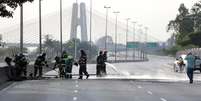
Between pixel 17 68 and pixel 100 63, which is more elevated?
pixel 100 63

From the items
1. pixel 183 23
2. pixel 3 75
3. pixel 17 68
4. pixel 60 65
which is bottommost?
pixel 3 75

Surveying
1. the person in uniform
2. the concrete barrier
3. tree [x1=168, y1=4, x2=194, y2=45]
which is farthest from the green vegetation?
the concrete barrier

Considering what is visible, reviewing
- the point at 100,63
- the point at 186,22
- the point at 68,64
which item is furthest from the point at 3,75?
the point at 186,22

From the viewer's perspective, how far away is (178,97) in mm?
25656

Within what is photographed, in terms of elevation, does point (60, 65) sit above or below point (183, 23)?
below

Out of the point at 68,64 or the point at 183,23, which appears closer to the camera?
the point at 68,64

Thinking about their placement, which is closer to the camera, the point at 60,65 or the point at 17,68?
the point at 17,68

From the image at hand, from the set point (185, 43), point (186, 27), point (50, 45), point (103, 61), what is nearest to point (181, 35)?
point (186, 27)

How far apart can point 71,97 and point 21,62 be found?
55.4 feet

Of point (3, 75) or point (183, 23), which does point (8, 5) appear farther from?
point (183, 23)

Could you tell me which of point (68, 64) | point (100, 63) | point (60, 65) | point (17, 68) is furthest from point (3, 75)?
point (100, 63)

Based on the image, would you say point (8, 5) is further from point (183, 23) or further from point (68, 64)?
point (183, 23)

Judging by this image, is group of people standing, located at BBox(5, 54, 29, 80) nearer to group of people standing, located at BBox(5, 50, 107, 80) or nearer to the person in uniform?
group of people standing, located at BBox(5, 50, 107, 80)

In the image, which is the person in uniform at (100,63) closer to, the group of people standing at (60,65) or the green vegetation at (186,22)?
the group of people standing at (60,65)
